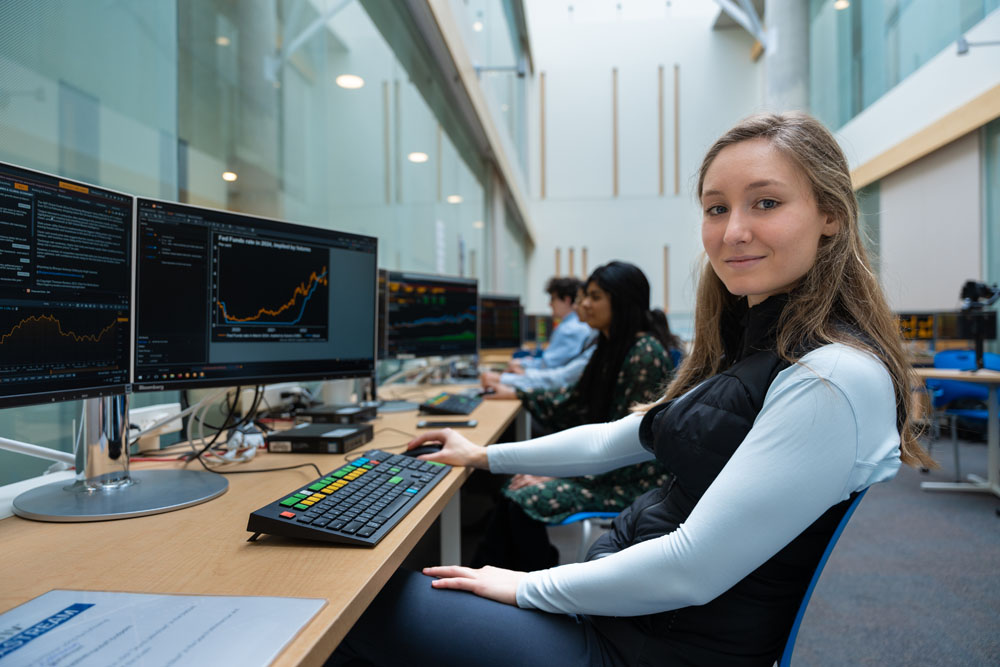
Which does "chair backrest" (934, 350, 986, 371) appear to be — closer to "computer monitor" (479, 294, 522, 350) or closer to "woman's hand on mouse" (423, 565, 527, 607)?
"computer monitor" (479, 294, 522, 350)

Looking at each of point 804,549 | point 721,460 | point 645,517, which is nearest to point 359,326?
point 645,517

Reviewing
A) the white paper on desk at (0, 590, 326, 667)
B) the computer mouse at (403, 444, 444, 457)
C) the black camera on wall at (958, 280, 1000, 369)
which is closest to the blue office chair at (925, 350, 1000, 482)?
the black camera on wall at (958, 280, 1000, 369)

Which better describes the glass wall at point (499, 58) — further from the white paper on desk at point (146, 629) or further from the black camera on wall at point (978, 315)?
the white paper on desk at point (146, 629)

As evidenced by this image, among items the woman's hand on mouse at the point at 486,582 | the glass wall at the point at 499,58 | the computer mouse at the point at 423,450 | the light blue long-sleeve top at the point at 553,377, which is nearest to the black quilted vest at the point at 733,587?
the woman's hand on mouse at the point at 486,582

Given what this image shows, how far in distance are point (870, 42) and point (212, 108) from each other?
8.19 meters

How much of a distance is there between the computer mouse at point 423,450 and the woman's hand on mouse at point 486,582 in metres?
0.42

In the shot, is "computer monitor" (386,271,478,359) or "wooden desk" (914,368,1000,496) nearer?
"computer monitor" (386,271,478,359)

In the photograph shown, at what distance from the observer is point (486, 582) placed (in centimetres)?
86

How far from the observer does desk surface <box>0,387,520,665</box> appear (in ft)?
2.02

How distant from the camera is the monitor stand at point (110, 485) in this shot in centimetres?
92

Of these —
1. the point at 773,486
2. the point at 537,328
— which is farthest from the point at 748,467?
the point at 537,328

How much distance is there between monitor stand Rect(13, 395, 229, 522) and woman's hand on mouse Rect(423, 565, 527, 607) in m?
0.43

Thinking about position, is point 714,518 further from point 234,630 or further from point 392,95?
point 392,95

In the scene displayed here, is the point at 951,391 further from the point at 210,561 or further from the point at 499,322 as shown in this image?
the point at 210,561
